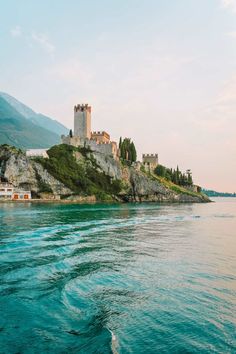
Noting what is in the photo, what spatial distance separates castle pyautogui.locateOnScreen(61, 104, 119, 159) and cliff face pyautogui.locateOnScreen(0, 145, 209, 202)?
4514 millimetres

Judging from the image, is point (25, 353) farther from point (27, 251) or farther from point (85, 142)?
point (85, 142)

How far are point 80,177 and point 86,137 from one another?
2306 centimetres

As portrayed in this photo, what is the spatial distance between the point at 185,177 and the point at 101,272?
528 feet

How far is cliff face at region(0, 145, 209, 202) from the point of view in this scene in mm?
102562

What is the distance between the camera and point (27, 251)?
1794 centimetres

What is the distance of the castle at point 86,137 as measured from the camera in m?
130

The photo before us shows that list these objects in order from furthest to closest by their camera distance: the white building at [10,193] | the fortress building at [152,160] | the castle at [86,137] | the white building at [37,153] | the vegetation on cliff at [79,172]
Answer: the fortress building at [152,160] → the castle at [86,137] → the white building at [37,153] → the vegetation on cliff at [79,172] → the white building at [10,193]

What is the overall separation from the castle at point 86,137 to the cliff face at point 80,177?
14.8ft

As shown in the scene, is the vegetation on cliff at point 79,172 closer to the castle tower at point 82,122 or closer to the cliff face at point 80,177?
the cliff face at point 80,177

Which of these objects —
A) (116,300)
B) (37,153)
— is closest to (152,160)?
(37,153)

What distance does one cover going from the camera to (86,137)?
433 feet

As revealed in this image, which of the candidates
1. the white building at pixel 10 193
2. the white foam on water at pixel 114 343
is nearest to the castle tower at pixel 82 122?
the white building at pixel 10 193

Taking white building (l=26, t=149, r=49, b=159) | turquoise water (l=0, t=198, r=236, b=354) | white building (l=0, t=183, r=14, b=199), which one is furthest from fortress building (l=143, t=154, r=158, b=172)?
turquoise water (l=0, t=198, r=236, b=354)

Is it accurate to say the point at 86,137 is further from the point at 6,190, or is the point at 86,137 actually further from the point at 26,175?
the point at 6,190
